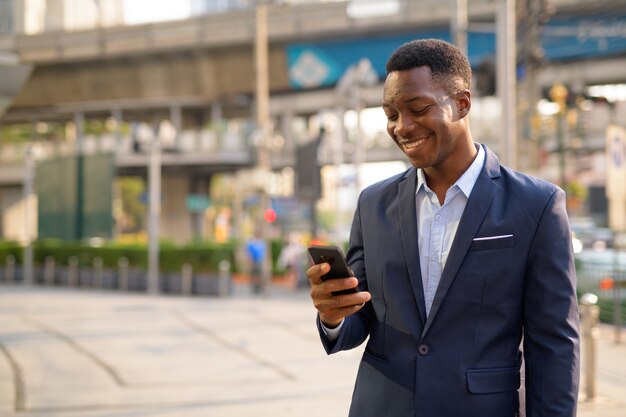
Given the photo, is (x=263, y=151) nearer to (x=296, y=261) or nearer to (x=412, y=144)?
(x=296, y=261)

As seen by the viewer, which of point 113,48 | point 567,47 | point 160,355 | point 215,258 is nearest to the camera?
point 160,355

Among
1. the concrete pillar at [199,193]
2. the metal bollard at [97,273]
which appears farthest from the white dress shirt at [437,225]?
the concrete pillar at [199,193]

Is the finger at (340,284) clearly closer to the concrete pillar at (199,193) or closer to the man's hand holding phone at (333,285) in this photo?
the man's hand holding phone at (333,285)

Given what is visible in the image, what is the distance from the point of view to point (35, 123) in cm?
4694

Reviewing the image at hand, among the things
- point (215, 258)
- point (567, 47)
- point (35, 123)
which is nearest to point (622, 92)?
point (567, 47)

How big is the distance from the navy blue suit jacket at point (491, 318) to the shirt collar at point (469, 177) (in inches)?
1.2

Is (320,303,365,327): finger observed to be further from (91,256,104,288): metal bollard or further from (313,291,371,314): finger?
(91,256,104,288): metal bollard

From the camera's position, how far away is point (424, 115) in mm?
2238

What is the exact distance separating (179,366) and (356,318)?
726cm

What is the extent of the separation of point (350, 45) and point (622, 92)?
12735mm

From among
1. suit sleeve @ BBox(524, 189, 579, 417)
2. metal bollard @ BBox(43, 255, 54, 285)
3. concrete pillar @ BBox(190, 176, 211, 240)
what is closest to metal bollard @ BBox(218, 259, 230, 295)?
metal bollard @ BBox(43, 255, 54, 285)

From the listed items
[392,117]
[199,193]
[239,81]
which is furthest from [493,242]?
[199,193]

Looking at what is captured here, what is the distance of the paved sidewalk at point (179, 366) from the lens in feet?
24.0

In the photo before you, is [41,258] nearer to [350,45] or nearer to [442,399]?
[350,45]
